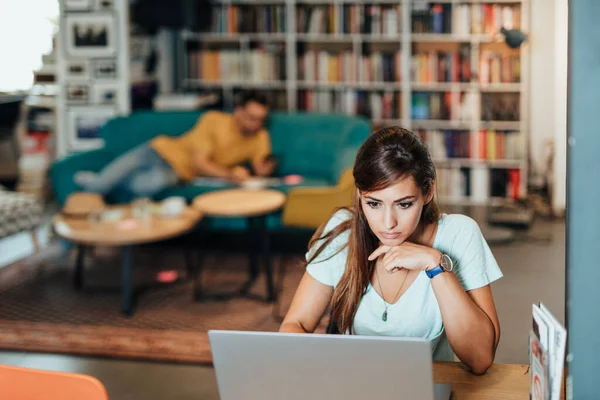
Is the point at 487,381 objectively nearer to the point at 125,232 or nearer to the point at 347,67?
the point at 125,232

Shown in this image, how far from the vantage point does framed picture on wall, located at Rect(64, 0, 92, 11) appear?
6504 millimetres

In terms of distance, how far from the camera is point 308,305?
1.96 meters

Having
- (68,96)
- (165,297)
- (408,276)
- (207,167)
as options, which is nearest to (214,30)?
(68,96)

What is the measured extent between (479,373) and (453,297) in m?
0.16

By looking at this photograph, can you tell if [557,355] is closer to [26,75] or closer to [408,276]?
[408,276]

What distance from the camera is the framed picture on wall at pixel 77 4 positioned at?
6504 mm

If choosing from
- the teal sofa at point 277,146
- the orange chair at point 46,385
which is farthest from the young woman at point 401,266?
the teal sofa at point 277,146

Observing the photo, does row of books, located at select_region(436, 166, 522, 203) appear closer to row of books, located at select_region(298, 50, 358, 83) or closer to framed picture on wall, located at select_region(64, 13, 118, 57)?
row of books, located at select_region(298, 50, 358, 83)

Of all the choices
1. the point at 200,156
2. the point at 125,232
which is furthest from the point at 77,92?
the point at 125,232

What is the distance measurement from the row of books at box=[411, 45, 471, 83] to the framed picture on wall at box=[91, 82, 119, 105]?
8.01 feet

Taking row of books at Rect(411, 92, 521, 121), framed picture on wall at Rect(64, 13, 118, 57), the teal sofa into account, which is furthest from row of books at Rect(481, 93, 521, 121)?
framed picture on wall at Rect(64, 13, 118, 57)

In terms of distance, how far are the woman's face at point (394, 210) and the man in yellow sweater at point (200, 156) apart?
3881mm

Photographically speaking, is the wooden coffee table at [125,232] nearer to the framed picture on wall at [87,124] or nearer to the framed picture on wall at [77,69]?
the framed picture on wall at [87,124]

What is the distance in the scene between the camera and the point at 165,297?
4742mm
